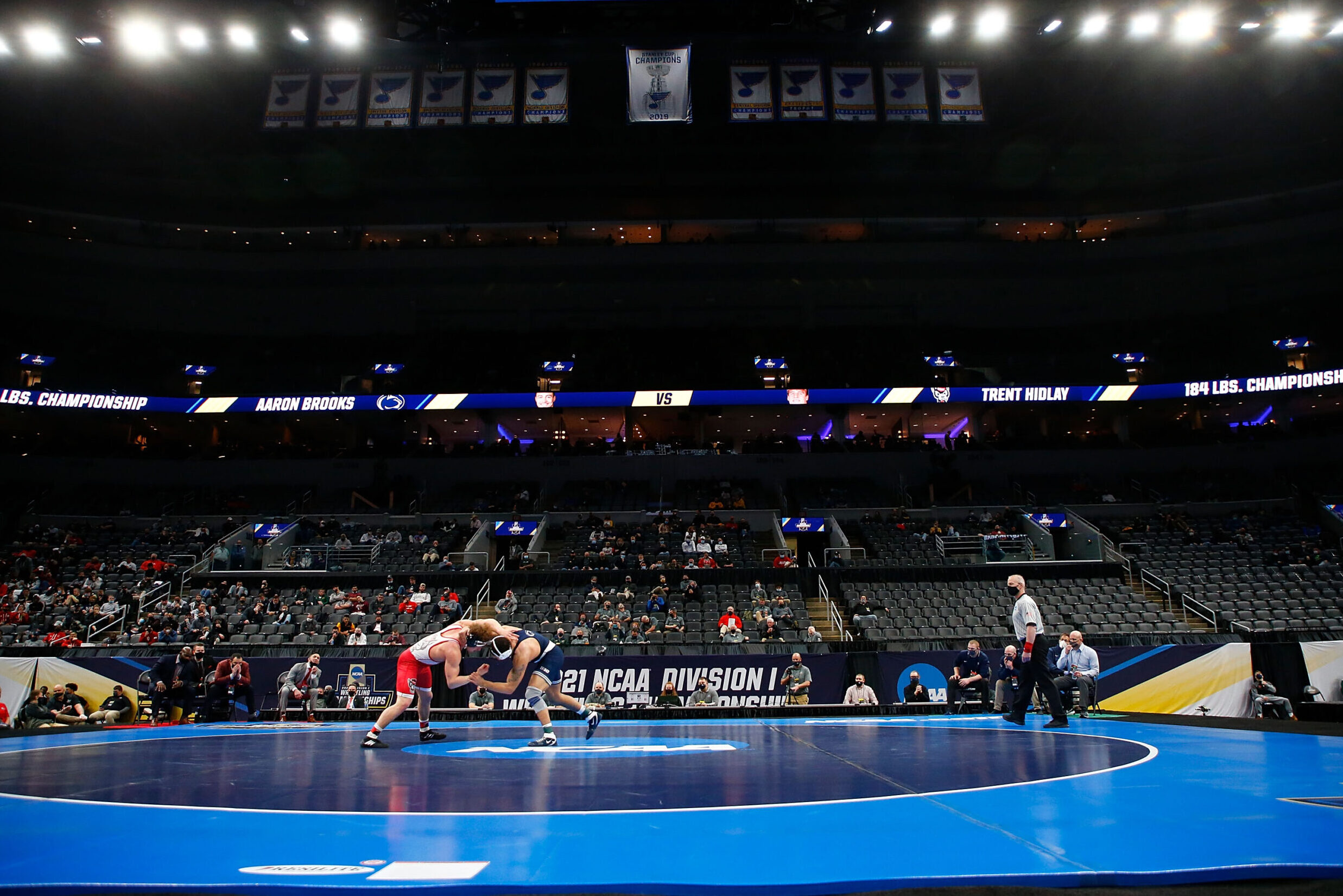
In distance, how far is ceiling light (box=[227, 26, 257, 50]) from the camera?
71.1 feet

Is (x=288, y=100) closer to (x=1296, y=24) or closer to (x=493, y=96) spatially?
(x=493, y=96)

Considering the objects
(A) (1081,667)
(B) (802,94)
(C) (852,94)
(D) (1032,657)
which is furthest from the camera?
(C) (852,94)

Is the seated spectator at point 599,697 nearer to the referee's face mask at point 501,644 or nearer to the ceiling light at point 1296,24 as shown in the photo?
the referee's face mask at point 501,644

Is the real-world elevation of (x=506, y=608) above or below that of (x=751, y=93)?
below

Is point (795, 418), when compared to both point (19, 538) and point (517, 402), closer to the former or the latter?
point (517, 402)

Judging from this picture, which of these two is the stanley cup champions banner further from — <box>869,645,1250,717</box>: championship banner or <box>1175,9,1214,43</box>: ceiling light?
<box>869,645,1250,717</box>: championship banner

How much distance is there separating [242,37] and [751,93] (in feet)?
46.2

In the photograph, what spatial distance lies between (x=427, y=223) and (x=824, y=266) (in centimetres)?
2026

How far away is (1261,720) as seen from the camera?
10039 mm

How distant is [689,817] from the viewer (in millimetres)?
4441

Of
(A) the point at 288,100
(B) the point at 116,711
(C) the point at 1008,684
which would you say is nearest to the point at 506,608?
(B) the point at 116,711

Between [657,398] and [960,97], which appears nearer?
[960,97]

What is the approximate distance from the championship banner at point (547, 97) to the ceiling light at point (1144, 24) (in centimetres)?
1587

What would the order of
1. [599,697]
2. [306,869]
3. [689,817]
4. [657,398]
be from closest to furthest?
[306,869] < [689,817] < [599,697] < [657,398]
